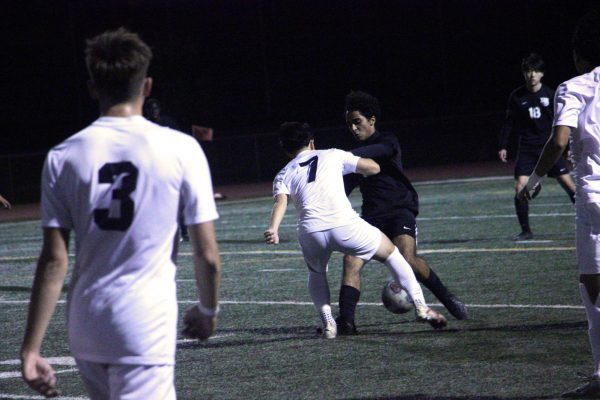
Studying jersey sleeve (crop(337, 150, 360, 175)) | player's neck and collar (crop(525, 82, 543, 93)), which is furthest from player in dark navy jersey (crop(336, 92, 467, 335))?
player's neck and collar (crop(525, 82, 543, 93))

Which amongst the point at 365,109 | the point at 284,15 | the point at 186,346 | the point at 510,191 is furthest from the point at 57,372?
the point at 284,15

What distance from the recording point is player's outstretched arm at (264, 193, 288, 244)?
8289 millimetres

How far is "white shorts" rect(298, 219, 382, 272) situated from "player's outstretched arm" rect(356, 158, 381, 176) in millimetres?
346

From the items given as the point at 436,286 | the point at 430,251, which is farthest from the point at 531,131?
the point at 436,286

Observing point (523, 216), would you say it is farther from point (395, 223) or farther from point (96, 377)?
point (96, 377)

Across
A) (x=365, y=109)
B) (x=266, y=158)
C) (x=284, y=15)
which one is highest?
(x=365, y=109)

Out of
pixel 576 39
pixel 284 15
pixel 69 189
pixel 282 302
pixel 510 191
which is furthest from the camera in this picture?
pixel 284 15

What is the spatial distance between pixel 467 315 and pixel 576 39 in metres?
3.71

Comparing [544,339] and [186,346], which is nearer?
[544,339]

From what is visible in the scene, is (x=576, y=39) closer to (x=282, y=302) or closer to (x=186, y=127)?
(x=282, y=302)

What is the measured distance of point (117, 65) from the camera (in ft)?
12.3

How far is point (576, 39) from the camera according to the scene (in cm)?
607

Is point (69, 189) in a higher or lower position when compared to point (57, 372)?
higher

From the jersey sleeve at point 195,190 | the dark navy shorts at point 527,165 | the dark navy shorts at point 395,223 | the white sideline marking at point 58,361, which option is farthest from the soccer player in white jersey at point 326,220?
the dark navy shorts at point 527,165
